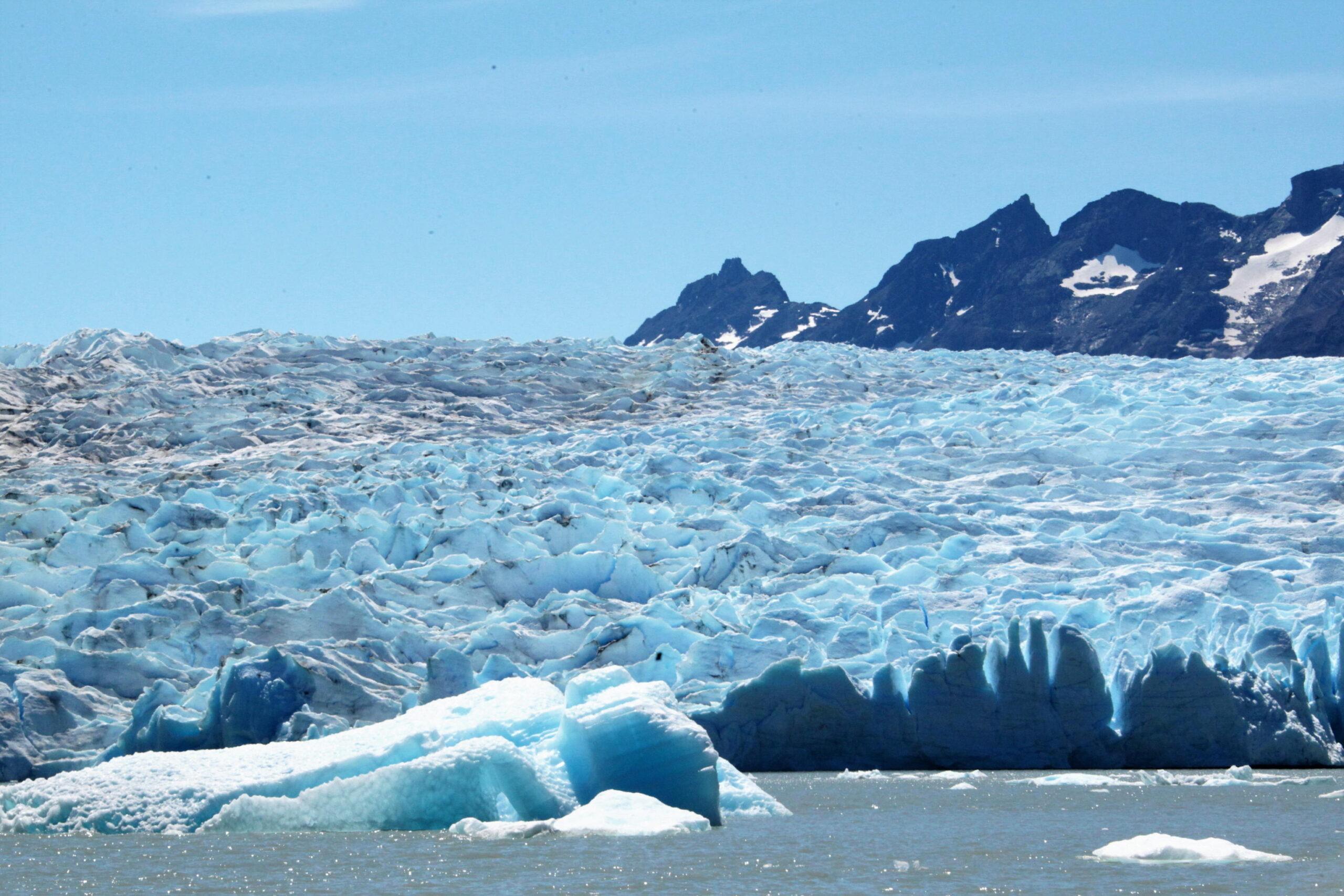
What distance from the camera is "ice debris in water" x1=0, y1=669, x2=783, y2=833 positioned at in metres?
8.07

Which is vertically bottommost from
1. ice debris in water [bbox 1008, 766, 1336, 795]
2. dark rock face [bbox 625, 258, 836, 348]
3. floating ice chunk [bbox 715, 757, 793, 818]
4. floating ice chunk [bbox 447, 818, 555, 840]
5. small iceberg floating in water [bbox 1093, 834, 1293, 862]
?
ice debris in water [bbox 1008, 766, 1336, 795]

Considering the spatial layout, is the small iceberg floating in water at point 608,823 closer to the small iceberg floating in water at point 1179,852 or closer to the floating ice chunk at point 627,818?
the floating ice chunk at point 627,818

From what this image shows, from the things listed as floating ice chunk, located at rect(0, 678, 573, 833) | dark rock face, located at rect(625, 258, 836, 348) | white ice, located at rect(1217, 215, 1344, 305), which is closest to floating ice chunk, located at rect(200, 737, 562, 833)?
floating ice chunk, located at rect(0, 678, 573, 833)

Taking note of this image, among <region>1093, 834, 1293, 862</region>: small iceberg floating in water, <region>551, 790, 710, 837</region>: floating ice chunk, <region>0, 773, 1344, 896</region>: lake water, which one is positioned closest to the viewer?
<region>0, 773, 1344, 896</region>: lake water

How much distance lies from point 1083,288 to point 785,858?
3769 inches

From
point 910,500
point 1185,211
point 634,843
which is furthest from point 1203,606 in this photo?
point 1185,211

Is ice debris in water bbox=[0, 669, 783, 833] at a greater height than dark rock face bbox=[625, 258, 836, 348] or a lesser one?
lesser

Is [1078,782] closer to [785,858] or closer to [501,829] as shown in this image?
[785,858]

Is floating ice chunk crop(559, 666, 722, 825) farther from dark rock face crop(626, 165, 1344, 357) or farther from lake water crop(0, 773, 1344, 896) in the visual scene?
dark rock face crop(626, 165, 1344, 357)

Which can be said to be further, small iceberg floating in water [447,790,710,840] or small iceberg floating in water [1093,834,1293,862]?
small iceberg floating in water [447,790,710,840]

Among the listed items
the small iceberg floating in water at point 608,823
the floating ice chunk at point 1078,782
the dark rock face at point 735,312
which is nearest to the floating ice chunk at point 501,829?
the small iceberg floating in water at point 608,823

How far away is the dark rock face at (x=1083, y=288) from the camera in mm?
85125

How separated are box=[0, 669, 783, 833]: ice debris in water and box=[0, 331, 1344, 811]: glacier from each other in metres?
0.04

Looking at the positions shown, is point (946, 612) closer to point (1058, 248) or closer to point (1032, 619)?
point (1032, 619)
